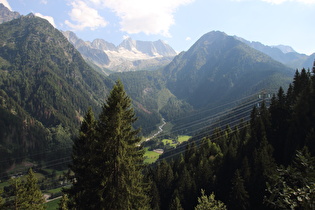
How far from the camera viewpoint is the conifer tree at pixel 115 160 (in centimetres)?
2242

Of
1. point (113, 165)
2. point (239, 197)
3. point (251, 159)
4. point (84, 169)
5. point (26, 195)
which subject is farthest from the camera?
point (251, 159)

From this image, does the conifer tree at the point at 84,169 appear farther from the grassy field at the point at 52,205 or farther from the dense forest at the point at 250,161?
the grassy field at the point at 52,205

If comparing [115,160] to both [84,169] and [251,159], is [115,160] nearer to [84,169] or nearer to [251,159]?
[84,169]

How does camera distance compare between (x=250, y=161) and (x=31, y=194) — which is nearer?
(x=31, y=194)

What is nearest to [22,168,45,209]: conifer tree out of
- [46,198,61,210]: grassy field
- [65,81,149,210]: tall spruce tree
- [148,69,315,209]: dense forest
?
[65,81,149,210]: tall spruce tree

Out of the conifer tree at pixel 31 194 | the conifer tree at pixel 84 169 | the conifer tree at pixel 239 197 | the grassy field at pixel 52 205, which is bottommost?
the grassy field at pixel 52 205

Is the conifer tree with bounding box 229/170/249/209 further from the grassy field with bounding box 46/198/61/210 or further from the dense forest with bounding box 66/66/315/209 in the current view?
the grassy field with bounding box 46/198/61/210

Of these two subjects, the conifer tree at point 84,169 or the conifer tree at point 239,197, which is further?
the conifer tree at point 239,197

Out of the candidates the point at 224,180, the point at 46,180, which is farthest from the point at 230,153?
the point at 46,180

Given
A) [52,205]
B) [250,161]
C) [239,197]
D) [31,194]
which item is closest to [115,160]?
[31,194]

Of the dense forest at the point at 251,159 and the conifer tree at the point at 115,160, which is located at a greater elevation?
the conifer tree at the point at 115,160

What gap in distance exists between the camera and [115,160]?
22750mm

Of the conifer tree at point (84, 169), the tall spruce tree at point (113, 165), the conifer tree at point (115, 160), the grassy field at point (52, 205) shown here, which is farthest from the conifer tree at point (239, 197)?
the grassy field at point (52, 205)

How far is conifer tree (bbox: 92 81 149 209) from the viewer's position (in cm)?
2242
